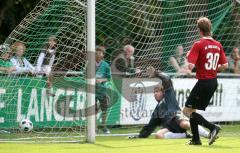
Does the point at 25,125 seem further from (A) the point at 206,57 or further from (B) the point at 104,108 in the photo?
(A) the point at 206,57

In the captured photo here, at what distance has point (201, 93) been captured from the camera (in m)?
12.3

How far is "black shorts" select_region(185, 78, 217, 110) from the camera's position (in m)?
12.3

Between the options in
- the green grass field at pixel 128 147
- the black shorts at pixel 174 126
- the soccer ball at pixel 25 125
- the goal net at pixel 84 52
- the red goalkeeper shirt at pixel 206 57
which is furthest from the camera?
the black shorts at pixel 174 126

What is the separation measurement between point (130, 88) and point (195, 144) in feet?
14.9

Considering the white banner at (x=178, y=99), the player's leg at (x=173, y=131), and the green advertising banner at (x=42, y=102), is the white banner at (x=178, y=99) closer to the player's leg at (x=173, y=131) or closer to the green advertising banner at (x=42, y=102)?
the green advertising banner at (x=42, y=102)

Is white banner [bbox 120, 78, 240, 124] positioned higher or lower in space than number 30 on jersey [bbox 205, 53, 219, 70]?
lower

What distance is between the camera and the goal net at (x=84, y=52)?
43.9 feet

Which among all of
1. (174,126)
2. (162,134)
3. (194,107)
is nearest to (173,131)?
(174,126)

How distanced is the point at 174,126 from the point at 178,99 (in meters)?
3.18

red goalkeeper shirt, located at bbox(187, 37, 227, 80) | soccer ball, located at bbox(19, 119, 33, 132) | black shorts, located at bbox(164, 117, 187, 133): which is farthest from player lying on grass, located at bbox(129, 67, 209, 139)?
red goalkeeper shirt, located at bbox(187, 37, 227, 80)

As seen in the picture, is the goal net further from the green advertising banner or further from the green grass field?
the green grass field

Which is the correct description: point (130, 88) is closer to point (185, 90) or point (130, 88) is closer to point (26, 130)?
point (185, 90)

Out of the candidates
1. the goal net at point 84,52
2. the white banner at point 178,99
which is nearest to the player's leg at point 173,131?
the goal net at point 84,52

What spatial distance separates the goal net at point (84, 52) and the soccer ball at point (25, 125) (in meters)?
0.10
